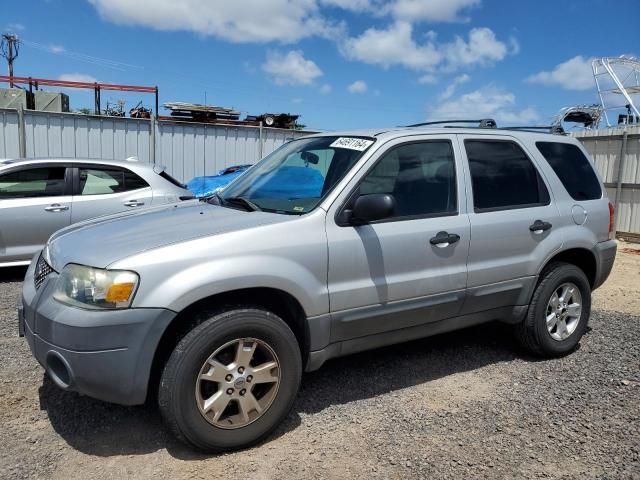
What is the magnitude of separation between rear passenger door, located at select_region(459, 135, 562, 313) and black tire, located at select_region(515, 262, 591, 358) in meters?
0.14

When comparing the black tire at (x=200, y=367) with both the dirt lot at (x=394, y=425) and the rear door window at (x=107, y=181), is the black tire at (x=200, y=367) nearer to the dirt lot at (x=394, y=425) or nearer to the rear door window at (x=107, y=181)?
the dirt lot at (x=394, y=425)

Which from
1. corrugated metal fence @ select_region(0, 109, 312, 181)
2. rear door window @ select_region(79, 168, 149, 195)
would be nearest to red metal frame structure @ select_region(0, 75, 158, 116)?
corrugated metal fence @ select_region(0, 109, 312, 181)

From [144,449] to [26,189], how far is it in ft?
16.1

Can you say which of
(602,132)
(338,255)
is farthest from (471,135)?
(602,132)

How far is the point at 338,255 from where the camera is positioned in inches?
128

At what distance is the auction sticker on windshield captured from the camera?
362 centimetres

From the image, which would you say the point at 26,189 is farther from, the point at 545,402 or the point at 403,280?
the point at 545,402

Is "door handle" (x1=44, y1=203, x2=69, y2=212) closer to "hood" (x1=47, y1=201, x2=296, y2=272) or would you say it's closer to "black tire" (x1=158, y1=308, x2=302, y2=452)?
"hood" (x1=47, y1=201, x2=296, y2=272)

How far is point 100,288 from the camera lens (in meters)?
2.72

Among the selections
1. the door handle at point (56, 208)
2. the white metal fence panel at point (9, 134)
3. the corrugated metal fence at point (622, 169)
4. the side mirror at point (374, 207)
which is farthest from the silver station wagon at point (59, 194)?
the corrugated metal fence at point (622, 169)

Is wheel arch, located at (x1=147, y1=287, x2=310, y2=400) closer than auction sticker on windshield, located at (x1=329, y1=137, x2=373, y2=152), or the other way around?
wheel arch, located at (x1=147, y1=287, x2=310, y2=400)

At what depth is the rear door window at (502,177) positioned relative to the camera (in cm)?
402

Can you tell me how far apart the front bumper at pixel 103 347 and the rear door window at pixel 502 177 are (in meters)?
2.43

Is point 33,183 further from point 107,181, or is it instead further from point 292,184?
point 292,184
